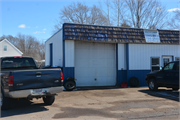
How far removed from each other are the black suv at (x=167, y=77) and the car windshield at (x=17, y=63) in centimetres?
718

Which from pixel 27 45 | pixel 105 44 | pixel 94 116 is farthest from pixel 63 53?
pixel 27 45

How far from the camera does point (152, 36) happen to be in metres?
14.4

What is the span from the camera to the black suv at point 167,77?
9984 mm

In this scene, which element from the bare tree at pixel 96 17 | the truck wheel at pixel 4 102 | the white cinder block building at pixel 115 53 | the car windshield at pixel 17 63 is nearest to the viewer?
the truck wheel at pixel 4 102

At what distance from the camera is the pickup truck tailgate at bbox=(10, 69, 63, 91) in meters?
6.06

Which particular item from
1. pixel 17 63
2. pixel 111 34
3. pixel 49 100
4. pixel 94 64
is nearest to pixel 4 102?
pixel 49 100

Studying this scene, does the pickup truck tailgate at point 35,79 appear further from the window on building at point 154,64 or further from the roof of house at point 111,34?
the window on building at point 154,64

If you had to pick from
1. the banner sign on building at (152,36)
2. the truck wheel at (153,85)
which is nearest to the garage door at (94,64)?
the banner sign on building at (152,36)

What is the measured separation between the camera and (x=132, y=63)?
13.9 m

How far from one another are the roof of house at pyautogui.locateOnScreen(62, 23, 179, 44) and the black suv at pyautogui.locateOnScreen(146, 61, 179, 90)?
144 inches

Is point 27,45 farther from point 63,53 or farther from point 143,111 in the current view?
point 143,111

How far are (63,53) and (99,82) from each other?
3.63 m

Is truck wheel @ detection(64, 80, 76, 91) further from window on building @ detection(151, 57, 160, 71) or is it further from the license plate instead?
window on building @ detection(151, 57, 160, 71)

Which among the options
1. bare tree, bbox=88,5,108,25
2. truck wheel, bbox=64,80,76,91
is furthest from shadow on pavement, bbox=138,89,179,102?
bare tree, bbox=88,5,108,25
